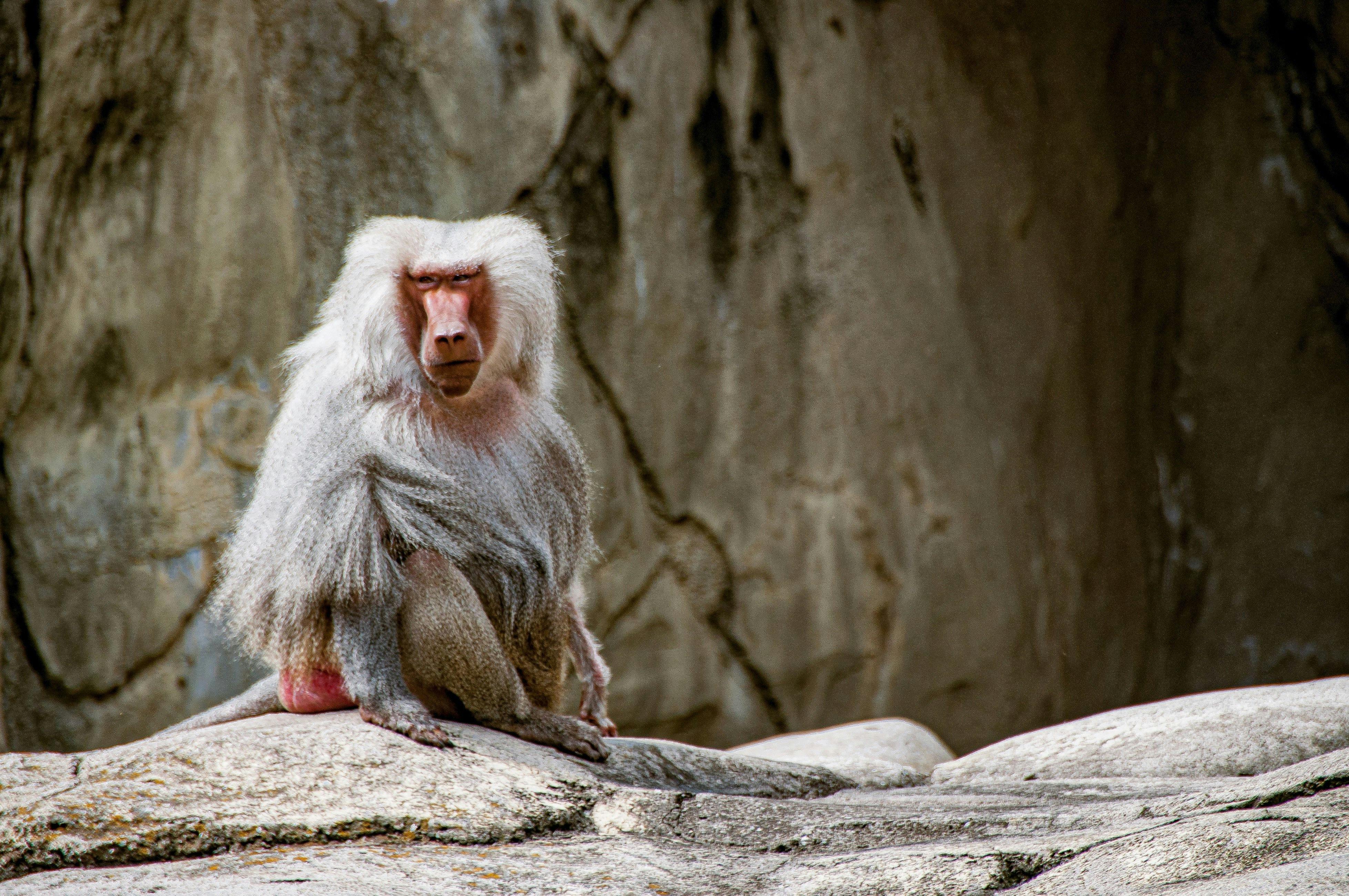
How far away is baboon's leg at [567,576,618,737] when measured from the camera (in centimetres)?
398

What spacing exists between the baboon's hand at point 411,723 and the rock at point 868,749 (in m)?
1.21

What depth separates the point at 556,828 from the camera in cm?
282

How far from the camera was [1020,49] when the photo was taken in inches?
260

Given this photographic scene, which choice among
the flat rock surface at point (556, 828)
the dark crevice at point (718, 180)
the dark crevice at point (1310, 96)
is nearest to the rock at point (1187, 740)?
the flat rock surface at point (556, 828)

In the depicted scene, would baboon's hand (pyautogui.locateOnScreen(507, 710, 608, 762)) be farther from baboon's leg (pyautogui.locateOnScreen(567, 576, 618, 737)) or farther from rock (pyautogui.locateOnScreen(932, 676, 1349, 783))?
rock (pyautogui.locateOnScreen(932, 676, 1349, 783))

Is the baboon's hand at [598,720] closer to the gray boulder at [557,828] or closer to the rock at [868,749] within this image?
the rock at [868,749]

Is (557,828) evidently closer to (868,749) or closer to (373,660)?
(373,660)

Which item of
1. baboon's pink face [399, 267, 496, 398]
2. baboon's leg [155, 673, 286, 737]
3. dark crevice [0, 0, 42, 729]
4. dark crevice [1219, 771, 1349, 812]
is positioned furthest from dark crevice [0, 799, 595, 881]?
dark crevice [0, 0, 42, 729]

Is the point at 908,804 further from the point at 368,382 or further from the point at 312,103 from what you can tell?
the point at 312,103

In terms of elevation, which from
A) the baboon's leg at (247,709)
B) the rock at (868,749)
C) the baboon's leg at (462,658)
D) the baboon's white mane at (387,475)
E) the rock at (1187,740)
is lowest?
the rock at (868,749)

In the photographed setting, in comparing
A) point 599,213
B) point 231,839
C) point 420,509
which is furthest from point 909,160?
point 231,839

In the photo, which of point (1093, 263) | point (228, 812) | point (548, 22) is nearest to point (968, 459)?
point (1093, 263)

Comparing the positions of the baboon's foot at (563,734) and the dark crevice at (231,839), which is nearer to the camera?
the dark crevice at (231,839)

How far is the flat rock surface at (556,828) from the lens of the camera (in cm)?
232
